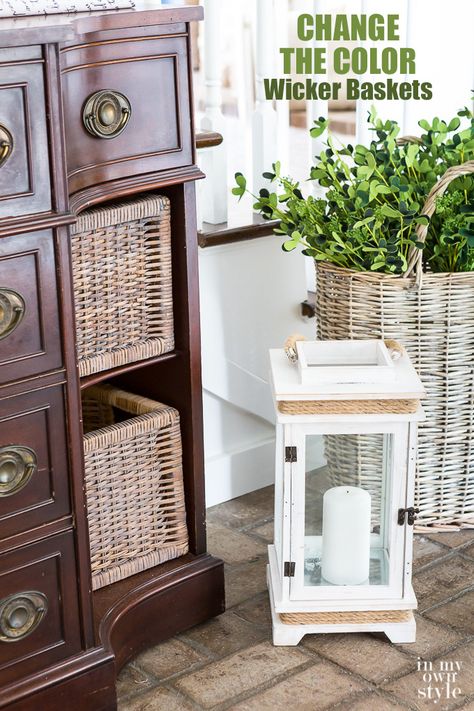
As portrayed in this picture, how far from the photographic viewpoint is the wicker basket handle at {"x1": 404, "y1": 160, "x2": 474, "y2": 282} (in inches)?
73.9

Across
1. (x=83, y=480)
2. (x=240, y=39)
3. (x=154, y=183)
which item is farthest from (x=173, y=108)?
(x=240, y=39)

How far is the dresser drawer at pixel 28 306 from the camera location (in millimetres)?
1365

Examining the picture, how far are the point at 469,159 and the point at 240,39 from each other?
1.50 m

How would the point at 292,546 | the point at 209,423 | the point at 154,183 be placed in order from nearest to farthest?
the point at 154,183 < the point at 292,546 < the point at 209,423

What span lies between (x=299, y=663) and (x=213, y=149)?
3.70 feet

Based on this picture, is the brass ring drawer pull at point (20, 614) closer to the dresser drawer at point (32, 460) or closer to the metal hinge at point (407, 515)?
the dresser drawer at point (32, 460)

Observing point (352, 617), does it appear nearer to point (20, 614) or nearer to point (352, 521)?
point (352, 521)

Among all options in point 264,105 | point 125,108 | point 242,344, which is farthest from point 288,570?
point 264,105

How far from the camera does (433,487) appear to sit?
2.17 metres

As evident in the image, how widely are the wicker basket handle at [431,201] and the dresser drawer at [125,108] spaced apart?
0.52 m

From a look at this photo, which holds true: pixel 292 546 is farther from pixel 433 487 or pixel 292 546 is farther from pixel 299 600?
pixel 433 487

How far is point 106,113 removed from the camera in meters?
1.48

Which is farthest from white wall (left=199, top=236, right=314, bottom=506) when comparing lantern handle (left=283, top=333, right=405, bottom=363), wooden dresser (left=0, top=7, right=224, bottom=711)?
wooden dresser (left=0, top=7, right=224, bottom=711)

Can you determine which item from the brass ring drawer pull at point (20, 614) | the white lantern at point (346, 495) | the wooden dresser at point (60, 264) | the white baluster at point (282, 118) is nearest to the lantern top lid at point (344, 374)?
the white lantern at point (346, 495)
